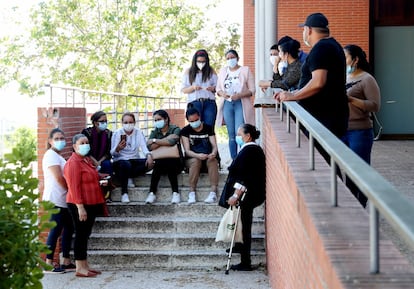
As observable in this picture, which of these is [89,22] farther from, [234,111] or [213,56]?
[234,111]

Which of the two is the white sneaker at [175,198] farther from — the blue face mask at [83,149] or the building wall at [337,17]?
the building wall at [337,17]

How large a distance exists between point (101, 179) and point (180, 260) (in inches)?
60.4

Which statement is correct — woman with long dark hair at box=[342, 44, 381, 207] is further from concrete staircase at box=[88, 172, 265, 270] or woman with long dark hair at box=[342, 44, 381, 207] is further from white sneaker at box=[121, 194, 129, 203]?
white sneaker at box=[121, 194, 129, 203]

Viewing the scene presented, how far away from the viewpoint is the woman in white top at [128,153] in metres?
11.5

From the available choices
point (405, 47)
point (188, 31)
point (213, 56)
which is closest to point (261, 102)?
point (405, 47)

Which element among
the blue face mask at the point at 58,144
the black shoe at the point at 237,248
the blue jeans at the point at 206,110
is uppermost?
the blue jeans at the point at 206,110

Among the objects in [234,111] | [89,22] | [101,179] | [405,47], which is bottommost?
[101,179]

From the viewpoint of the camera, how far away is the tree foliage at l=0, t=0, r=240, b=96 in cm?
3092

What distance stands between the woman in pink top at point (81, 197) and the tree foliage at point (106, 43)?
20.8 m

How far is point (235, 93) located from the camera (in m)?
11.6

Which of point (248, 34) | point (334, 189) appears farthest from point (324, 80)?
point (248, 34)

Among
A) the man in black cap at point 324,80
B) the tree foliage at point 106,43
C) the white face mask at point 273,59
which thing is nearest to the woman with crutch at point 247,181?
the white face mask at point 273,59

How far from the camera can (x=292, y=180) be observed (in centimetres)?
512

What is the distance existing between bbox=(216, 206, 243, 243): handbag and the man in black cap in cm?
367
